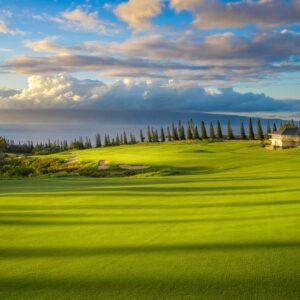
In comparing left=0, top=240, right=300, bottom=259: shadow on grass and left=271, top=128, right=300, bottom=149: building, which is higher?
left=0, top=240, right=300, bottom=259: shadow on grass

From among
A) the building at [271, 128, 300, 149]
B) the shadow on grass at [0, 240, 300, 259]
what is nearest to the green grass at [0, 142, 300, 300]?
the shadow on grass at [0, 240, 300, 259]

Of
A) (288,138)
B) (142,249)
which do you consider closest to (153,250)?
(142,249)

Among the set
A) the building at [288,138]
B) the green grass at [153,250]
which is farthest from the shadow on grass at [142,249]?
the building at [288,138]

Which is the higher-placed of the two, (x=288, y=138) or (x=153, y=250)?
(x=153, y=250)

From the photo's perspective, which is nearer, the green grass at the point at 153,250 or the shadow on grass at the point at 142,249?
the green grass at the point at 153,250

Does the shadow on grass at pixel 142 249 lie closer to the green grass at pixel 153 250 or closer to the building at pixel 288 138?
the green grass at pixel 153 250

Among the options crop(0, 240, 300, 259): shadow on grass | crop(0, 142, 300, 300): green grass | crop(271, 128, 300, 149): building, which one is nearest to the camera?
crop(0, 142, 300, 300): green grass

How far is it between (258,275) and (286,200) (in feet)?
25.0

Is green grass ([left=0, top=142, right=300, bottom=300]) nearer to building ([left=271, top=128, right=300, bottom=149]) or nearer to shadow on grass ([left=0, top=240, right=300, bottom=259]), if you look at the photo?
shadow on grass ([left=0, top=240, right=300, bottom=259])

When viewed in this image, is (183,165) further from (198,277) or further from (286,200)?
(198,277)

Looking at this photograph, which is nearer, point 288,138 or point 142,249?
point 142,249

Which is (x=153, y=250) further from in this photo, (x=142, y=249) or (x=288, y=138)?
(x=288, y=138)

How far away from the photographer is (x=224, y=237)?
8.65 metres

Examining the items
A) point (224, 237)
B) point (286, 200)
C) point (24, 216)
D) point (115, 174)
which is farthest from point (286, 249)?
point (115, 174)
